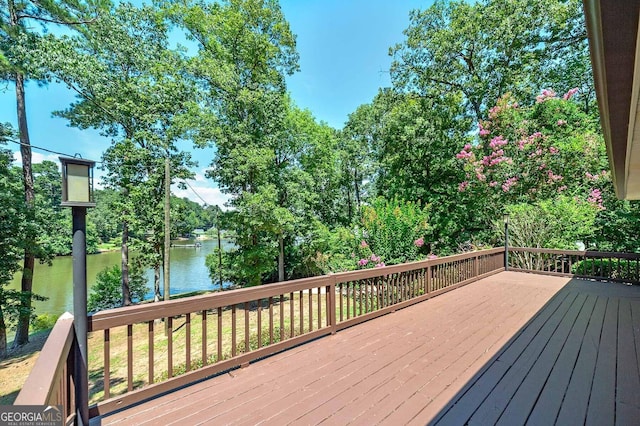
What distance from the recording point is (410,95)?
12141mm

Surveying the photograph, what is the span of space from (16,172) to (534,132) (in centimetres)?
1627

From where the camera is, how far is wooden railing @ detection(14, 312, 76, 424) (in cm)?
97

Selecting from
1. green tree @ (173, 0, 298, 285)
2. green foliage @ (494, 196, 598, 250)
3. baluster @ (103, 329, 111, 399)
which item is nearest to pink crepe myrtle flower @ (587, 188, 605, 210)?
green foliage @ (494, 196, 598, 250)

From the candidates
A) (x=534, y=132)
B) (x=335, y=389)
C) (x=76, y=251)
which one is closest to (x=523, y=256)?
(x=534, y=132)

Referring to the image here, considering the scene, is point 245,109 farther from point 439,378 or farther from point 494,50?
point 439,378

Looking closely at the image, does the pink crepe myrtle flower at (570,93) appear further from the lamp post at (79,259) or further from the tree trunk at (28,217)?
the tree trunk at (28,217)

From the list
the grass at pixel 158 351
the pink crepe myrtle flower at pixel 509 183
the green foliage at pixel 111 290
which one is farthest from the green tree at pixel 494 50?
the green foliage at pixel 111 290

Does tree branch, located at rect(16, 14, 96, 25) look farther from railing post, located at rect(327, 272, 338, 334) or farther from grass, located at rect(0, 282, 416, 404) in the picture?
railing post, located at rect(327, 272, 338, 334)

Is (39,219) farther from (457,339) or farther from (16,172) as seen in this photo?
(457,339)

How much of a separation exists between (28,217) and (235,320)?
928 centimetres

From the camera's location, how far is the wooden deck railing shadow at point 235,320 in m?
1.86

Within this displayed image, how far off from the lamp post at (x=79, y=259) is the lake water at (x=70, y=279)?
9.67 metres

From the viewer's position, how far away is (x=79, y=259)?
64.1 inches

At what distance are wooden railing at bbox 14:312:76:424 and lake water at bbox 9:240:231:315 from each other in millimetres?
9783
